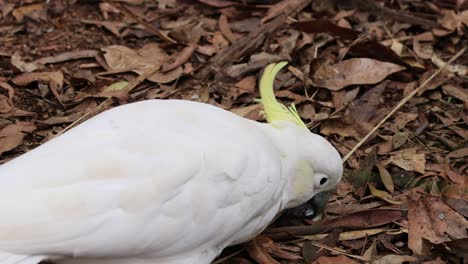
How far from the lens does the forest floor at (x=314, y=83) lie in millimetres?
3016

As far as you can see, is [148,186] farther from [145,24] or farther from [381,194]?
[145,24]

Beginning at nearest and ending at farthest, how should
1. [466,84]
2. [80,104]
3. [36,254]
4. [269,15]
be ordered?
[36,254]
[80,104]
[466,84]
[269,15]

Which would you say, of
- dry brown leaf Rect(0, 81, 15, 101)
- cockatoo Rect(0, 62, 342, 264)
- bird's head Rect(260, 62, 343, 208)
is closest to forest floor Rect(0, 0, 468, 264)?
dry brown leaf Rect(0, 81, 15, 101)

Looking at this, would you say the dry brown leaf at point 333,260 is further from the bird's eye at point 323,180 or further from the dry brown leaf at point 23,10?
the dry brown leaf at point 23,10

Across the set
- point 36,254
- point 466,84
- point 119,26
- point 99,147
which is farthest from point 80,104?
point 466,84

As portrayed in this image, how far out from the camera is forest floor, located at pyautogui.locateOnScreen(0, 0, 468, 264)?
3016 mm

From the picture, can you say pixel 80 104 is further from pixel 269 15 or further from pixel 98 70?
pixel 269 15

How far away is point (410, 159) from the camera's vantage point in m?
3.37

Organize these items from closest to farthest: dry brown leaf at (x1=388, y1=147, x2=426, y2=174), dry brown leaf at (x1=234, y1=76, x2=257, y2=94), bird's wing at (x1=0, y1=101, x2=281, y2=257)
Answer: bird's wing at (x1=0, y1=101, x2=281, y2=257), dry brown leaf at (x1=388, y1=147, x2=426, y2=174), dry brown leaf at (x1=234, y1=76, x2=257, y2=94)

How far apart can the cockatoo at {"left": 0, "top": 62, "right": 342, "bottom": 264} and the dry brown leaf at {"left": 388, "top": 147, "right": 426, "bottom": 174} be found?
55 centimetres

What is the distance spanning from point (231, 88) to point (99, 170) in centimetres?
144

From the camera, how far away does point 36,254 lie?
2.23 metres

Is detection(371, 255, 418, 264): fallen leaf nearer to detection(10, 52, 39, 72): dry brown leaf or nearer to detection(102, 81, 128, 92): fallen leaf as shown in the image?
detection(102, 81, 128, 92): fallen leaf

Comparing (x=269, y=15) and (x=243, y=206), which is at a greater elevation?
(x=243, y=206)
